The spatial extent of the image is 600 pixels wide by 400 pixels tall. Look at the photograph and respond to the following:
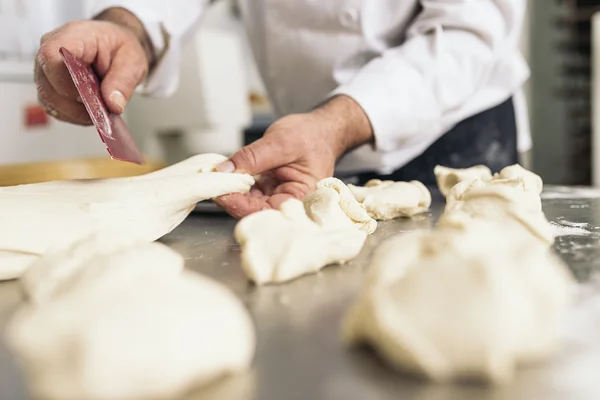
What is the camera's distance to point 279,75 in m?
1.66

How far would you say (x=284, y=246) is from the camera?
2.42 feet

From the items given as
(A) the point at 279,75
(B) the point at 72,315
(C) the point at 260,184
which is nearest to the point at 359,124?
(C) the point at 260,184

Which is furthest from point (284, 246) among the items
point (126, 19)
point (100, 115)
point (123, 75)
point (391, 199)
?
point (126, 19)

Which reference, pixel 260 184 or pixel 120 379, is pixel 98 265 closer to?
pixel 120 379

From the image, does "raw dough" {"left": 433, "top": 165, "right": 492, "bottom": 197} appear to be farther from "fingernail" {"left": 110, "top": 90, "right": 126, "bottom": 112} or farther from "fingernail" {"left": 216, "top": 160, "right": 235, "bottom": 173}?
"fingernail" {"left": 110, "top": 90, "right": 126, "bottom": 112}

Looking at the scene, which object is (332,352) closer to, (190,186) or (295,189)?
(190,186)

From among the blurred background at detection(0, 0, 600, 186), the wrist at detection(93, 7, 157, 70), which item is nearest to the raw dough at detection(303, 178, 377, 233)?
the wrist at detection(93, 7, 157, 70)

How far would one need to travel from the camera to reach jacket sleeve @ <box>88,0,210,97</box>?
1.54 metres

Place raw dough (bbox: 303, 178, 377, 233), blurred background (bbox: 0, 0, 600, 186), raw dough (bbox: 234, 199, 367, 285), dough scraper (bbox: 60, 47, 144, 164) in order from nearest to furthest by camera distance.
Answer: raw dough (bbox: 234, 199, 367, 285), raw dough (bbox: 303, 178, 377, 233), dough scraper (bbox: 60, 47, 144, 164), blurred background (bbox: 0, 0, 600, 186)

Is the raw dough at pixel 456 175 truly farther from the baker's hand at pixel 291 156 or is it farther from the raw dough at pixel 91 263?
the raw dough at pixel 91 263

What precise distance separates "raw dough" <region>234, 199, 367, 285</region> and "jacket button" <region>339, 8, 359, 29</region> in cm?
80

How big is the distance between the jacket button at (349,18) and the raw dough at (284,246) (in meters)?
0.80

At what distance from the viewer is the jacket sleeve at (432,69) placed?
51.8 inches

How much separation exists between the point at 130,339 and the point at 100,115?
705 mm
